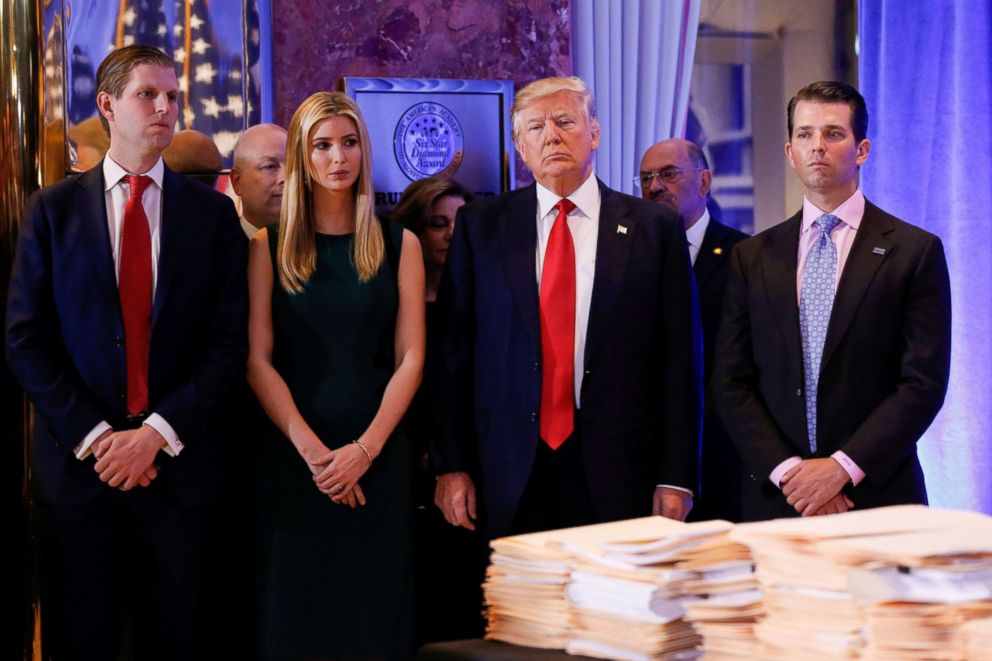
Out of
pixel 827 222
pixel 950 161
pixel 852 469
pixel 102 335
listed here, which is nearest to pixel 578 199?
pixel 827 222

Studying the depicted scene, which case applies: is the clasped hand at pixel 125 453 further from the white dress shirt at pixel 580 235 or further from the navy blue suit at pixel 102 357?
the white dress shirt at pixel 580 235

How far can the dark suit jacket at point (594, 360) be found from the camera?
9.80ft

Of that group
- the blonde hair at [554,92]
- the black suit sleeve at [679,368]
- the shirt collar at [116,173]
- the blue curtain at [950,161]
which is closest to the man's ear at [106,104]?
the shirt collar at [116,173]

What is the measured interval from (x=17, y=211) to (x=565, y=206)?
5.09 feet

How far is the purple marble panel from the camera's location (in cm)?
428

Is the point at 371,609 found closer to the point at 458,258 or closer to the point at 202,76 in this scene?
the point at 458,258

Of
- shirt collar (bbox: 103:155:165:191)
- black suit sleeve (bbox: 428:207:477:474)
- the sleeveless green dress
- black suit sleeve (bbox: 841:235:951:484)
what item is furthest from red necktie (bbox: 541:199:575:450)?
shirt collar (bbox: 103:155:165:191)

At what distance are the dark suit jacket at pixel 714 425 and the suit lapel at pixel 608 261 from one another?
25.0 inches

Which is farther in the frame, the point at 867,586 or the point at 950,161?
the point at 950,161

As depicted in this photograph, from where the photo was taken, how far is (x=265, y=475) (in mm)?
3158

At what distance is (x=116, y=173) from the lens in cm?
307

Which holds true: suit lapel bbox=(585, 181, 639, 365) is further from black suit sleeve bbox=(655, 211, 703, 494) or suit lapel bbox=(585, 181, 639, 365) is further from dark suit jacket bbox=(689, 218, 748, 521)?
dark suit jacket bbox=(689, 218, 748, 521)

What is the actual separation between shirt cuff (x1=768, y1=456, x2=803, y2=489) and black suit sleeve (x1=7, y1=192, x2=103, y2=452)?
157cm

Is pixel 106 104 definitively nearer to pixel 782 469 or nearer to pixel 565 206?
pixel 565 206
